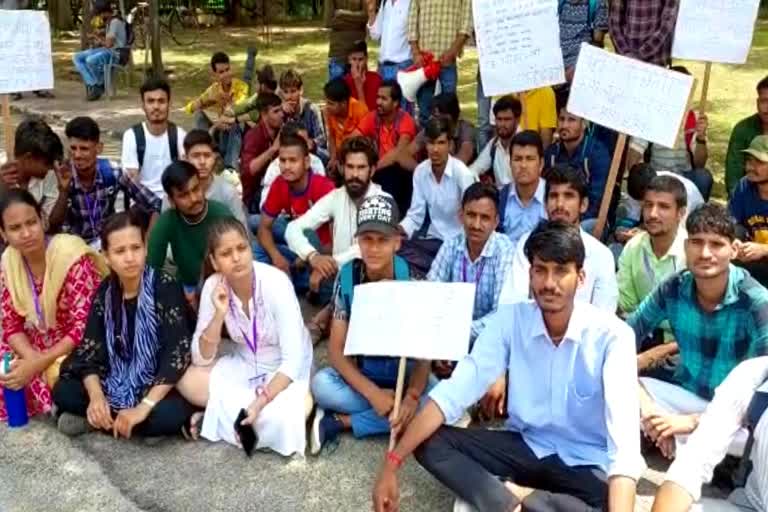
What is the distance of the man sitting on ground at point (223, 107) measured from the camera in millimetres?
7840

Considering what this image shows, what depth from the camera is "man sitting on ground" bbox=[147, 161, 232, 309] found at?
4812 millimetres

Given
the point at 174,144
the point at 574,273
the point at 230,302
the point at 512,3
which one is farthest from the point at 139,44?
the point at 574,273

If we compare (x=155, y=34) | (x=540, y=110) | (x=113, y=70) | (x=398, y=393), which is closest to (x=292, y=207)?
(x=540, y=110)

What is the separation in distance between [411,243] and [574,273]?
106 inches

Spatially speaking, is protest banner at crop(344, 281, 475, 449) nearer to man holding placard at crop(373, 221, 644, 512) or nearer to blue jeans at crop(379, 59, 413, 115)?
man holding placard at crop(373, 221, 644, 512)

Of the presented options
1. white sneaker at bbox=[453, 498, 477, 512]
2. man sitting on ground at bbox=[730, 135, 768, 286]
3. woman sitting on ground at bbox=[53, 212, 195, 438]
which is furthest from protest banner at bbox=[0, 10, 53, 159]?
man sitting on ground at bbox=[730, 135, 768, 286]

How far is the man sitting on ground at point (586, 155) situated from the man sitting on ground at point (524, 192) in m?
0.63

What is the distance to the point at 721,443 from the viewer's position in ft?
9.11

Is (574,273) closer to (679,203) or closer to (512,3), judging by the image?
(679,203)

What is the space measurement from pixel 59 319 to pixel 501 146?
335 cm

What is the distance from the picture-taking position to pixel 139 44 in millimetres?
19094

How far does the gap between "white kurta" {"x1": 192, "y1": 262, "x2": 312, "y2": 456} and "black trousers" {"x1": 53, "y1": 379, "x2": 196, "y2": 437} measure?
122 millimetres

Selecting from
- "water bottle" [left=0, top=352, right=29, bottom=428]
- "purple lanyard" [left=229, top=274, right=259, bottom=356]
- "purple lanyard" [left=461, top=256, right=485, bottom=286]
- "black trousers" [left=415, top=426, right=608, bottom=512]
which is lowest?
"water bottle" [left=0, top=352, right=29, bottom=428]

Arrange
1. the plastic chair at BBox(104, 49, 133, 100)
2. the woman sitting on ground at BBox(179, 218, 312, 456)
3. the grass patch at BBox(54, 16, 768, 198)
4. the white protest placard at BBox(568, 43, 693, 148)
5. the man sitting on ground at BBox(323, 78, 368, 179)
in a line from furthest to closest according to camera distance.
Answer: the plastic chair at BBox(104, 49, 133, 100) → the grass patch at BBox(54, 16, 768, 198) → the man sitting on ground at BBox(323, 78, 368, 179) → the white protest placard at BBox(568, 43, 693, 148) → the woman sitting on ground at BBox(179, 218, 312, 456)
